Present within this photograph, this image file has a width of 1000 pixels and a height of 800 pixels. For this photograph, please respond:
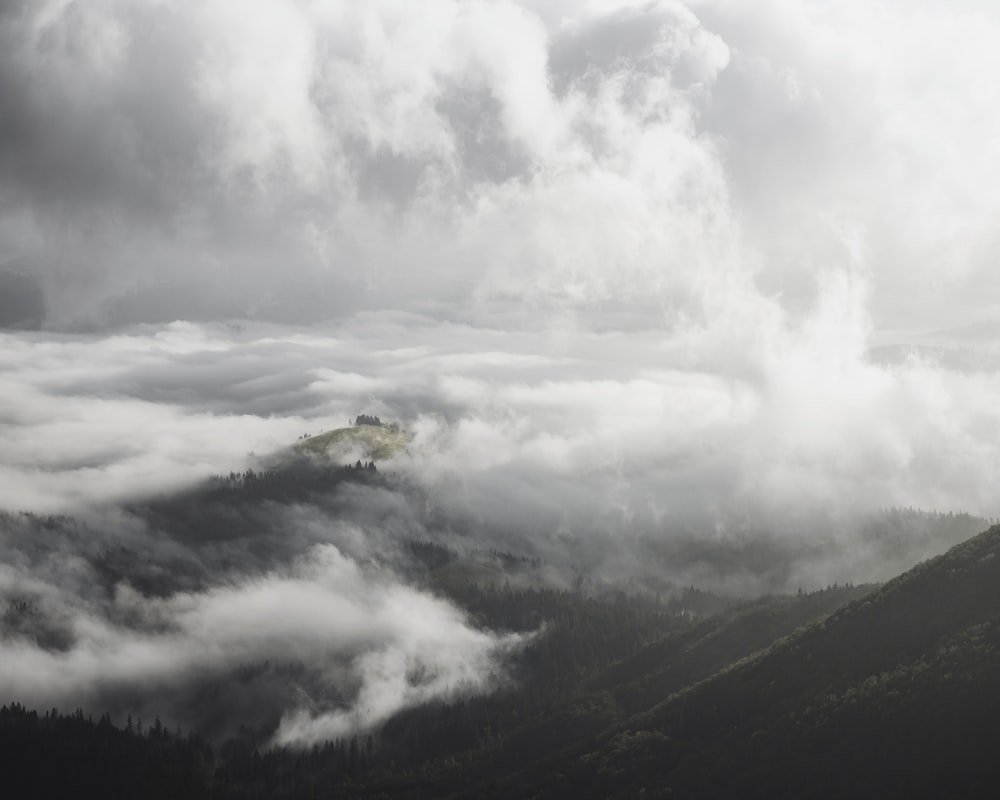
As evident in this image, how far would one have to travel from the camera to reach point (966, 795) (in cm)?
19588
